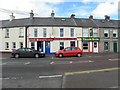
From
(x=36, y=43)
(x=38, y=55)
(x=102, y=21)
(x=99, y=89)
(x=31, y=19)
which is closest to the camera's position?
(x=99, y=89)

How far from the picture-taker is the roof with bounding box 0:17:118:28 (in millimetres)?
46594

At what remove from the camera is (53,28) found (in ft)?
150

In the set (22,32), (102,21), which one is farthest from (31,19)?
(102,21)

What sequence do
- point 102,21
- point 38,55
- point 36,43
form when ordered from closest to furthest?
point 38,55, point 36,43, point 102,21

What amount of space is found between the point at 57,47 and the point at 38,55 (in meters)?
12.0

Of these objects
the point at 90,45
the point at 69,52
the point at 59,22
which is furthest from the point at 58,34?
the point at 69,52

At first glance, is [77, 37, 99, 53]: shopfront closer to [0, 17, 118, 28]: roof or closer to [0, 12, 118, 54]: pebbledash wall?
[0, 12, 118, 54]: pebbledash wall

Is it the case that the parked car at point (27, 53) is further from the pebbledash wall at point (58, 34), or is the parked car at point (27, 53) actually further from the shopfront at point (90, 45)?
the shopfront at point (90, 45)

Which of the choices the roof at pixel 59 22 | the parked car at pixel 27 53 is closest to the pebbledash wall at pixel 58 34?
the roof at pixel 59 22

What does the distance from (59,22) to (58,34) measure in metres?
2.79

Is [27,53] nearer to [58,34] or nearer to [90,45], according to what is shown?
[58,34]

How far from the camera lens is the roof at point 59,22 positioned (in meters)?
46.6

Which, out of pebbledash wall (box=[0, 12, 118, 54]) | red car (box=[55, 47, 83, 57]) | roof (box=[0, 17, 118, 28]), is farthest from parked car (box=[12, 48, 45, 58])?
roof (box=[0, 17, 118, 28])

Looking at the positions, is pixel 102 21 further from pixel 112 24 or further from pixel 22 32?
pixel 22 32
